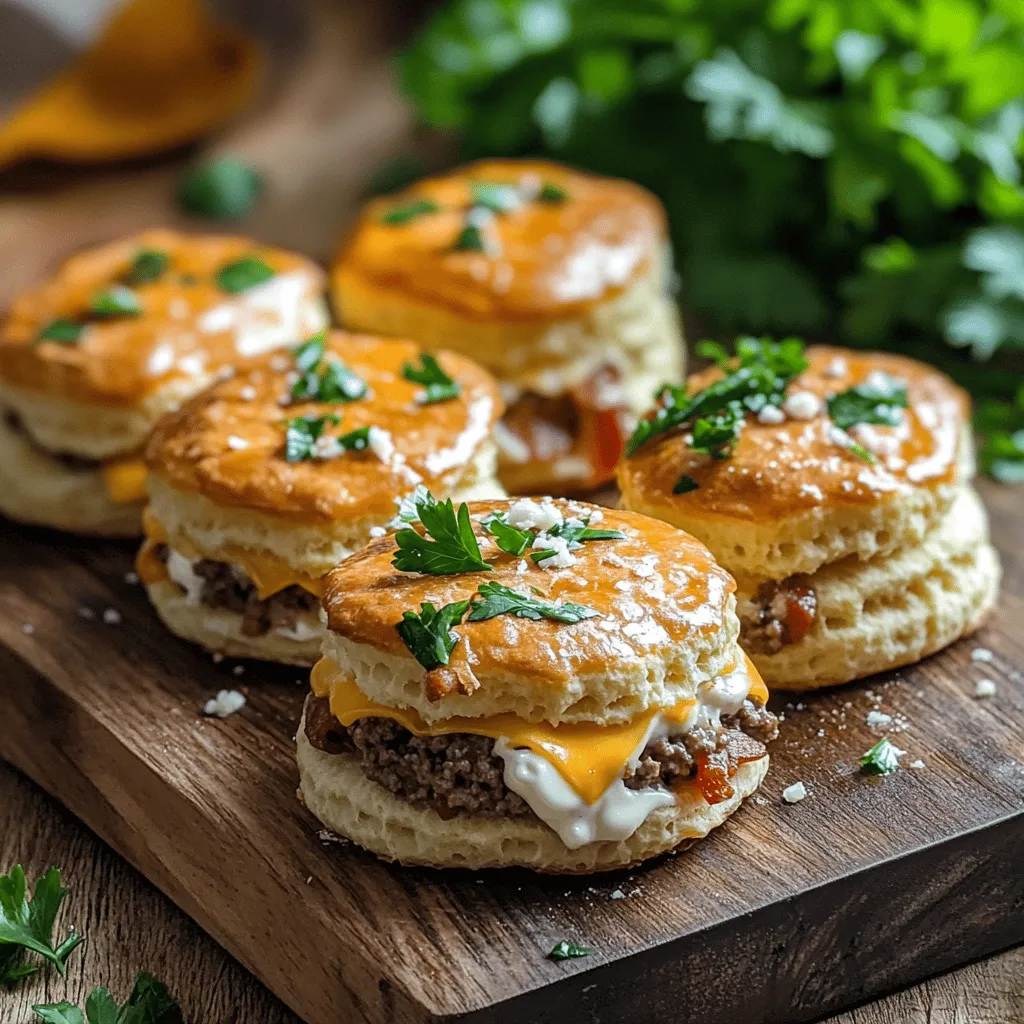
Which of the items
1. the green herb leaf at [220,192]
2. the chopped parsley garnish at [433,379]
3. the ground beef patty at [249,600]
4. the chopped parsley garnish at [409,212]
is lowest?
the green herb leaf at [220,192]

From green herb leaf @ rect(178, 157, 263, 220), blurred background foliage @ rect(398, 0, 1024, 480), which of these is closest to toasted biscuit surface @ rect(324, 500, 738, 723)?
blurred background foliage @ rect(398, 0, 1024, 480)

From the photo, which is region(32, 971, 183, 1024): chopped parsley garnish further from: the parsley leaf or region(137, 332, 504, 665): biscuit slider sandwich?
region(137, 332, 504, 665): biscuit slider sandwich

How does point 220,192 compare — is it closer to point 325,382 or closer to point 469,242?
point 469,242

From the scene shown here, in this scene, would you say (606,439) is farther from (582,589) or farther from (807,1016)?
(807,1016)

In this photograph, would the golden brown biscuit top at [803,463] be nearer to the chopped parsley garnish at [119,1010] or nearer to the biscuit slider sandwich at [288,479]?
the biscuit slider sandwich at [288,479]

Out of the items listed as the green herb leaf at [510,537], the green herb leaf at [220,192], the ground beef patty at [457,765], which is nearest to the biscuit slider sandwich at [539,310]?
the green herb leaf at [510,537]

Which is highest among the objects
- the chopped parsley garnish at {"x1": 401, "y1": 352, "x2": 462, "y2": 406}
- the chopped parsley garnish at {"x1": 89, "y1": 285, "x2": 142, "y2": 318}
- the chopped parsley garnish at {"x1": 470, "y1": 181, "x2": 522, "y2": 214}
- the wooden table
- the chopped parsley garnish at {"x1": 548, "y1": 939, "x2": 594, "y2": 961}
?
the chopped parsley garnish at {"x1": 401, "y1": 352, "x2": 462, "y2": 406}

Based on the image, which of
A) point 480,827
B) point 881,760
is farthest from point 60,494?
point 881,760
